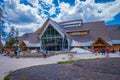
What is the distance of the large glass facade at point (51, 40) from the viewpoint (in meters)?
37.4

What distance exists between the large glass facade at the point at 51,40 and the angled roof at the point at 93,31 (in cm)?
564

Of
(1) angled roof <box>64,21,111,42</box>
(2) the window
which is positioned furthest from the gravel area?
(1) angled roof <box>64,21,111,42</box>

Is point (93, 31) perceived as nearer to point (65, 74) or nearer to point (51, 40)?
point (51, 40)

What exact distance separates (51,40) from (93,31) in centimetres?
1300

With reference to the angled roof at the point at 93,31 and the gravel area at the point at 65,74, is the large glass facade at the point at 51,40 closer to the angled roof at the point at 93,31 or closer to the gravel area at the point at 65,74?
the angled roof at the point at 93,31

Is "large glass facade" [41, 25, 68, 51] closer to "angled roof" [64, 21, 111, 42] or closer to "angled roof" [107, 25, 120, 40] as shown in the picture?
"angled roof" [64, 21, 111, 42]

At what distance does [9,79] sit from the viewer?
23.0ft

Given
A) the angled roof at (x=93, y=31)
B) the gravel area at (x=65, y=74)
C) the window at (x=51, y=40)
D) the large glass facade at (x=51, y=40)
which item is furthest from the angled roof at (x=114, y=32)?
the gravel area at (x=65, y=74)

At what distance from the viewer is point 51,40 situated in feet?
126

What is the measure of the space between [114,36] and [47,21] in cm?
1844

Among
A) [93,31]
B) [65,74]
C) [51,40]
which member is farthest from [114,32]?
[65,74]

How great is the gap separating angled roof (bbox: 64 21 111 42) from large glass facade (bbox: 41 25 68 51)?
5636 mm

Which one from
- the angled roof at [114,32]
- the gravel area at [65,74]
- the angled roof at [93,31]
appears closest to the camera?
the gravel area at [65,74]

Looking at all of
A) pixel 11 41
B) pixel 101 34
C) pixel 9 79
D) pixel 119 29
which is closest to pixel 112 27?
pixel 119 29
